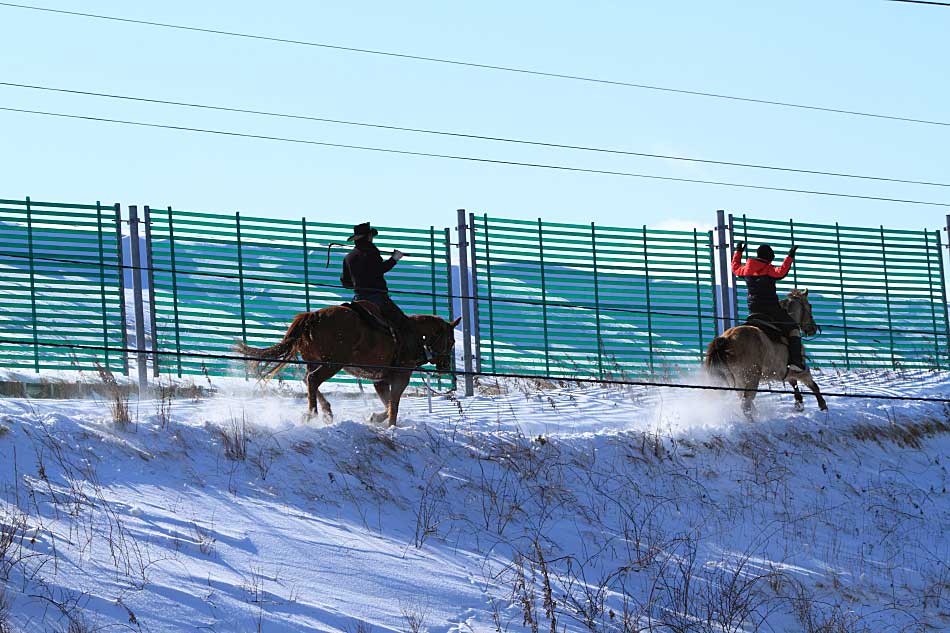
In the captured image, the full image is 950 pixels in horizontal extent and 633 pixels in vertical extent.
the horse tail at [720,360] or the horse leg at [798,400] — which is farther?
the horse leg at [798,400]

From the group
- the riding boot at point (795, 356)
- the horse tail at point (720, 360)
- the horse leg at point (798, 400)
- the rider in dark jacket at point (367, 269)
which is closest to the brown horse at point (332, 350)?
the rider in dark jacket at point (367, 269)

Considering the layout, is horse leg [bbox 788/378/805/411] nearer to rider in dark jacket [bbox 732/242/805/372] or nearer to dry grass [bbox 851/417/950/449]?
rider in dark jacket [bbox 732/242/805/372]

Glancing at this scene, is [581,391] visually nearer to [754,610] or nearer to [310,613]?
[754,610]

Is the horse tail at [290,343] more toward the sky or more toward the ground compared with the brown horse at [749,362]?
more toward the sky

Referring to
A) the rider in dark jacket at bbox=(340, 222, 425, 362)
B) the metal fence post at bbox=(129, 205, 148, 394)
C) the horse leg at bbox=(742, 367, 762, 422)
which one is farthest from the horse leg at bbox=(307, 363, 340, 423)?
the horse leg at bbox=(742, 367, 762, 422)

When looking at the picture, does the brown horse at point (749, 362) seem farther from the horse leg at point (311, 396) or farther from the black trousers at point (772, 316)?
the horse leg at point (311, 396)

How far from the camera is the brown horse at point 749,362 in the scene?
14750 millimetres

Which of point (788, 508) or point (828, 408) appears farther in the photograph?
point (828, 408)

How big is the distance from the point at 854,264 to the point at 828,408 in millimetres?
6105

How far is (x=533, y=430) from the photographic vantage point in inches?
541

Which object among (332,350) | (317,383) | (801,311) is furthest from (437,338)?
(801,311)

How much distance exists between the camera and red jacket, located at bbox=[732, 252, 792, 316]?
1537 centimetres

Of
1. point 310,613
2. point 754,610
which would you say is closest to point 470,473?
point 754,610

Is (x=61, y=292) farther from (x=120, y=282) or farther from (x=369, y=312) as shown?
(x=369, y=312)
